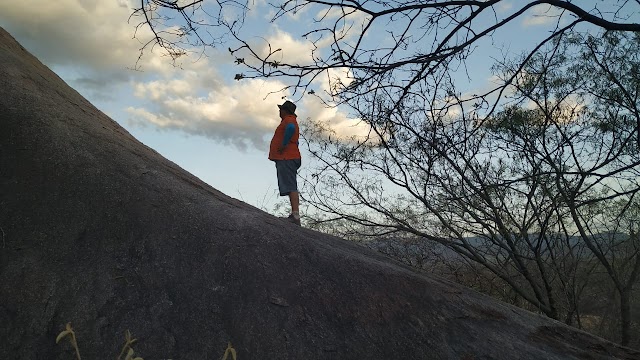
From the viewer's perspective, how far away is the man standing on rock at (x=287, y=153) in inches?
232

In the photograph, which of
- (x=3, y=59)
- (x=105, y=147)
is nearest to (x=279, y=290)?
(x=105, y=147)

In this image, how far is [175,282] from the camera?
9.44 feet

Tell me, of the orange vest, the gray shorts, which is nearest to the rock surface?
the gray shorts

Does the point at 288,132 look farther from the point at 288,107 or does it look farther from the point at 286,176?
the point at 286,176

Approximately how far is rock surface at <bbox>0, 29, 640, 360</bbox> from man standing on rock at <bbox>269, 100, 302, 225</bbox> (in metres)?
2.07

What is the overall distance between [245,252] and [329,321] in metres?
0.75

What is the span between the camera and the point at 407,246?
8.91 metres

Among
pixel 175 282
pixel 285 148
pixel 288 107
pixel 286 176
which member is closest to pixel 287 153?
pixel 285 148

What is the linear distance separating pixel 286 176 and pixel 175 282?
327 centimetres

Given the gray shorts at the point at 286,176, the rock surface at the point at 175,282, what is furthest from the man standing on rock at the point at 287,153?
the rock surface at the point at 175,282

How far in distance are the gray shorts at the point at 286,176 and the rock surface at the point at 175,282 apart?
2071 mm

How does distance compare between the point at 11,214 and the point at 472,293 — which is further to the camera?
the point at 472,293

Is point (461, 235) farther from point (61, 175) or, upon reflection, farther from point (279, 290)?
point (61, 175)

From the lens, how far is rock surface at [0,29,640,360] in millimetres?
2605
